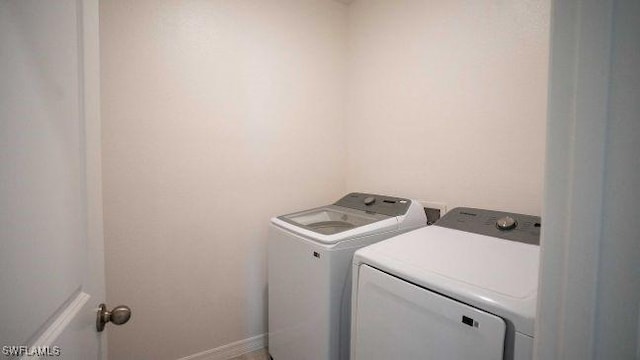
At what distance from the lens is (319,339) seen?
3.94ft

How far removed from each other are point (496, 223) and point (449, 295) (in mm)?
652

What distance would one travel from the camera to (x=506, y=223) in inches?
44.1

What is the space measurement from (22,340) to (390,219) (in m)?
1.30

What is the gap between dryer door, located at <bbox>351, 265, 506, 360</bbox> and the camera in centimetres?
63

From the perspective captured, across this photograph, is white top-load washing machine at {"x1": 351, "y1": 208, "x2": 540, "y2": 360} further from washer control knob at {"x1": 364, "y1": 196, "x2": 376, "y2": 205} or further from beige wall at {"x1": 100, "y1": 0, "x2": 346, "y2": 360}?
beige wall at {"x1": 100, "y1": 0, "x2": 346, "y2": 360}

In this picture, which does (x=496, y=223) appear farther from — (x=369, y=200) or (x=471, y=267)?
(x=369, y=200)

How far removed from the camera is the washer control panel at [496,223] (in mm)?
1047

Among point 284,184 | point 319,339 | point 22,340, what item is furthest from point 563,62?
point 284,184

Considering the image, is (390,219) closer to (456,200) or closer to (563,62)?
(456,200)

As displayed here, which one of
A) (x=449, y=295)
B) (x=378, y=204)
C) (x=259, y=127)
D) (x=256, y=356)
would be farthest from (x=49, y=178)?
(x=256, y=356)

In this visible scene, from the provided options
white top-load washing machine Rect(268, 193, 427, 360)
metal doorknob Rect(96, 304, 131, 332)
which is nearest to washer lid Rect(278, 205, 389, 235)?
white top-load washing machine Rect(268, 193, 427, 360)

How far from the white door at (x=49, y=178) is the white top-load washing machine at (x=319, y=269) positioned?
0.78 m

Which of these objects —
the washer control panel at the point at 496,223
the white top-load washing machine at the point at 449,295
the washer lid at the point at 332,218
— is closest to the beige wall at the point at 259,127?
the washer control panel at the point at 496,223

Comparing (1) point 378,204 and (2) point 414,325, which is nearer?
(2) point 414,325
